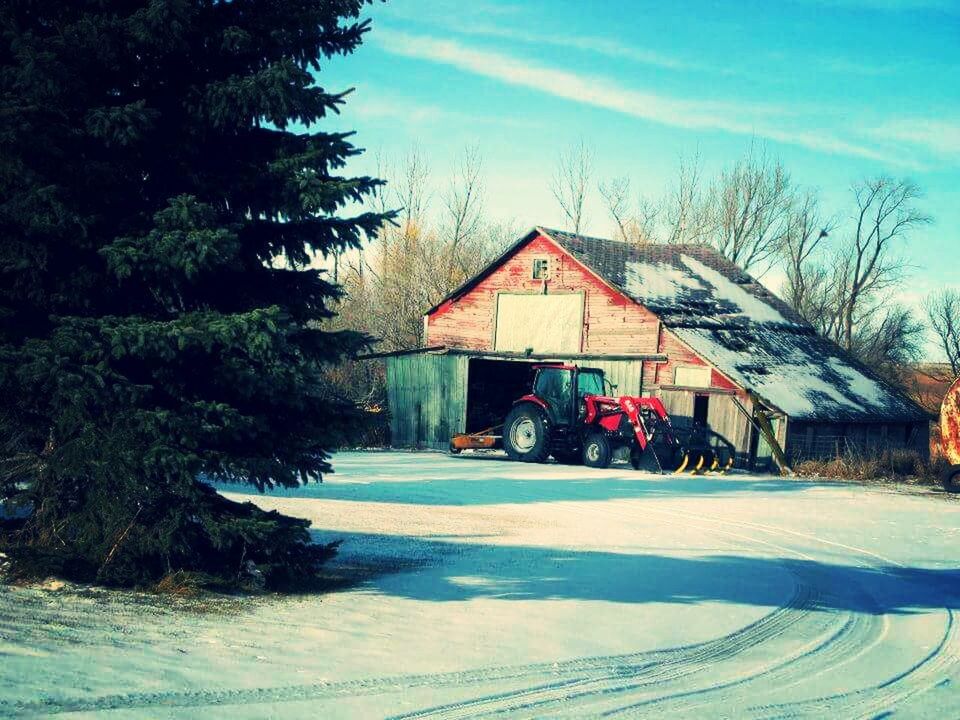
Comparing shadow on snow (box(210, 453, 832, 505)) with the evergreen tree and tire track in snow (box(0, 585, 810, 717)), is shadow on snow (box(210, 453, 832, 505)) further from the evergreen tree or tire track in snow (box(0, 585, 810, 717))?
tire track in snow (box(0, 585, 810, 717))

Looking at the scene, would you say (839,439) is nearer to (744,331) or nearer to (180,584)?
(744,331)

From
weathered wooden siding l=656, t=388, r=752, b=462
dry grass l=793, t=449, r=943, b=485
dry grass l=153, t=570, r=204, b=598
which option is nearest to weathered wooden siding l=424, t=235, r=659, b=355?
weathered wooden siding l=656, t=388, r=752, b=462

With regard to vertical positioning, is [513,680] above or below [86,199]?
below

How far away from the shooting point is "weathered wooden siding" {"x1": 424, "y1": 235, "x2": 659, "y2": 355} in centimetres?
3234

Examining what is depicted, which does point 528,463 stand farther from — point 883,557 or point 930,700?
point 930,700

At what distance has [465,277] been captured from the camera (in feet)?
186

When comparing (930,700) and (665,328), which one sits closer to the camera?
(930,700)

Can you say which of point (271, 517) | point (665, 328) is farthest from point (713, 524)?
point (665, 328)

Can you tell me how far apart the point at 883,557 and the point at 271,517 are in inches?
348

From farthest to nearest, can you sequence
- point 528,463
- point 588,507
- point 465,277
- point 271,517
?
point 465,277 < point 528,463 < point 588,507 < point 271,517

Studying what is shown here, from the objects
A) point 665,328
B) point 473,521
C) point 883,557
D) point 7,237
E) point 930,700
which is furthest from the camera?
point 665,328

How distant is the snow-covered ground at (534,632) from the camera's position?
732 cm

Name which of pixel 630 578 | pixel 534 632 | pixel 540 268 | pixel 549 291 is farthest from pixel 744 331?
pixel 534 632

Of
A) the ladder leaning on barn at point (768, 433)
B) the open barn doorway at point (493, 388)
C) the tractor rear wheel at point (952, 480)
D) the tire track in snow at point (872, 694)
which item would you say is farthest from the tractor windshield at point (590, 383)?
the tire track in snow at point (872, 694)
